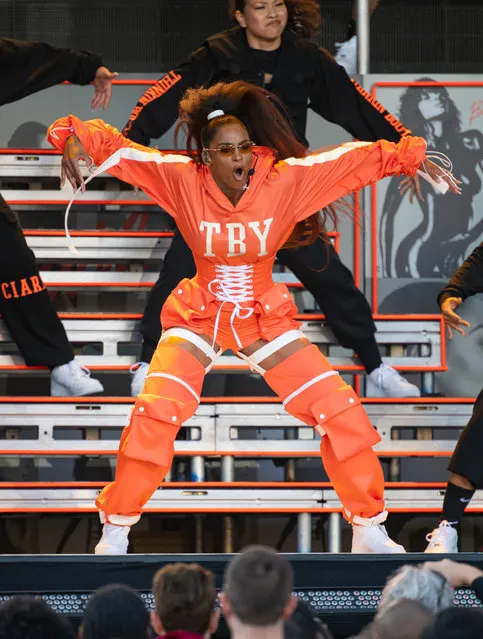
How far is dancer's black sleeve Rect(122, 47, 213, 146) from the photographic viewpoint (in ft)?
18.7

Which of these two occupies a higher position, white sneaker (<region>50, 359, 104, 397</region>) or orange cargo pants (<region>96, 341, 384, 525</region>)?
white sneaker (<region>50, 359, 104, 397</region>)

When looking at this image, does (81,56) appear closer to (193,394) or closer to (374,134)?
(374,134)

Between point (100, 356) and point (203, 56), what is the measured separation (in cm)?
146

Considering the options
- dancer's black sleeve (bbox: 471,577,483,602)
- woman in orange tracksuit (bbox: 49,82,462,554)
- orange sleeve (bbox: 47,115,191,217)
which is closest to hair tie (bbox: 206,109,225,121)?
woman in orange tracksuit (bbox: 49,82,462,554)

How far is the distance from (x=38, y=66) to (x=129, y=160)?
1.67 m

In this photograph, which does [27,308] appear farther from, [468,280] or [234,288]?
[468,280]

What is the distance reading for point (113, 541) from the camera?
4.21 meters

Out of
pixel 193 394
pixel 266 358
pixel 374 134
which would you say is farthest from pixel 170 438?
pixel 374 134

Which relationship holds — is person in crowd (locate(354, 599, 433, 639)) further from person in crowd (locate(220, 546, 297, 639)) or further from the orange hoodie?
the orange hoodie

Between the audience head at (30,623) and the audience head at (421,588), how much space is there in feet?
2.55

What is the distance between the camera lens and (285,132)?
455 cm

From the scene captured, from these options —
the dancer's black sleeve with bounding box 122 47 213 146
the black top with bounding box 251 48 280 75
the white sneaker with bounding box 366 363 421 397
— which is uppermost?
the black top with bounding box 251 48 280 75

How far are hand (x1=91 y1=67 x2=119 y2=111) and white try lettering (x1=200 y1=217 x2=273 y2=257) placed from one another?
154cm

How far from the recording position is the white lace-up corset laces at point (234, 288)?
4328mm
